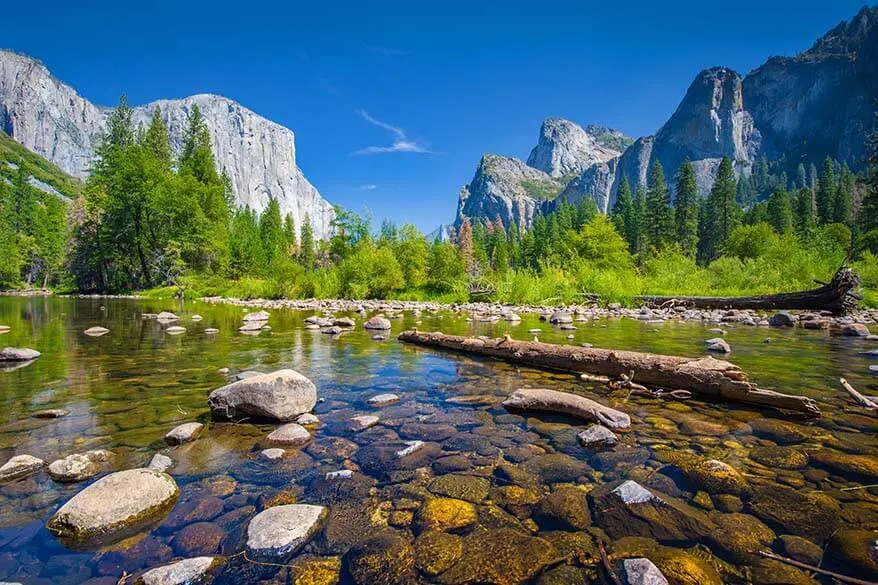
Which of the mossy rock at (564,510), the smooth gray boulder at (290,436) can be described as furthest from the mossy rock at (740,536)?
the smooth gray boulder at (290,436)

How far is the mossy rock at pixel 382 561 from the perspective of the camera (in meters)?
2.03

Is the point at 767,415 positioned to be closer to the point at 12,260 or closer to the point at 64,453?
the point at 64,453

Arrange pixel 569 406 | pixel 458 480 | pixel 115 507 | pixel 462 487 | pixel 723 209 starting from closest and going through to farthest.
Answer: pixel 115 507, pixel 462 487, pixel 458 480, pixel 569 406, pixel 723 209

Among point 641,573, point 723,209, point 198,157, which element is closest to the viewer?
point 641,573

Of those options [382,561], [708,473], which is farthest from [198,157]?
[708,473]

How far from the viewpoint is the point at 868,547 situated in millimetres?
2172

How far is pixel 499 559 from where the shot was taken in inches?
85.9

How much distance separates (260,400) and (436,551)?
2.86 metres

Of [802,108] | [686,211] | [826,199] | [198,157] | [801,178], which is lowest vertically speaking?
[686,211]

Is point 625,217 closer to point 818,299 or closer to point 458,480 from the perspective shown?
point 818,299

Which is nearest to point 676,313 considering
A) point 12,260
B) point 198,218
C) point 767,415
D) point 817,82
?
point 767,415

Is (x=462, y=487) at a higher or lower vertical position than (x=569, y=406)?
lower

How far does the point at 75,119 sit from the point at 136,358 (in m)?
239

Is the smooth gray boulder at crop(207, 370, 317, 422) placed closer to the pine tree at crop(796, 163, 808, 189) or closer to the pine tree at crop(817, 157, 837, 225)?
the pine tree at crop(817, 157, 837, 225)
